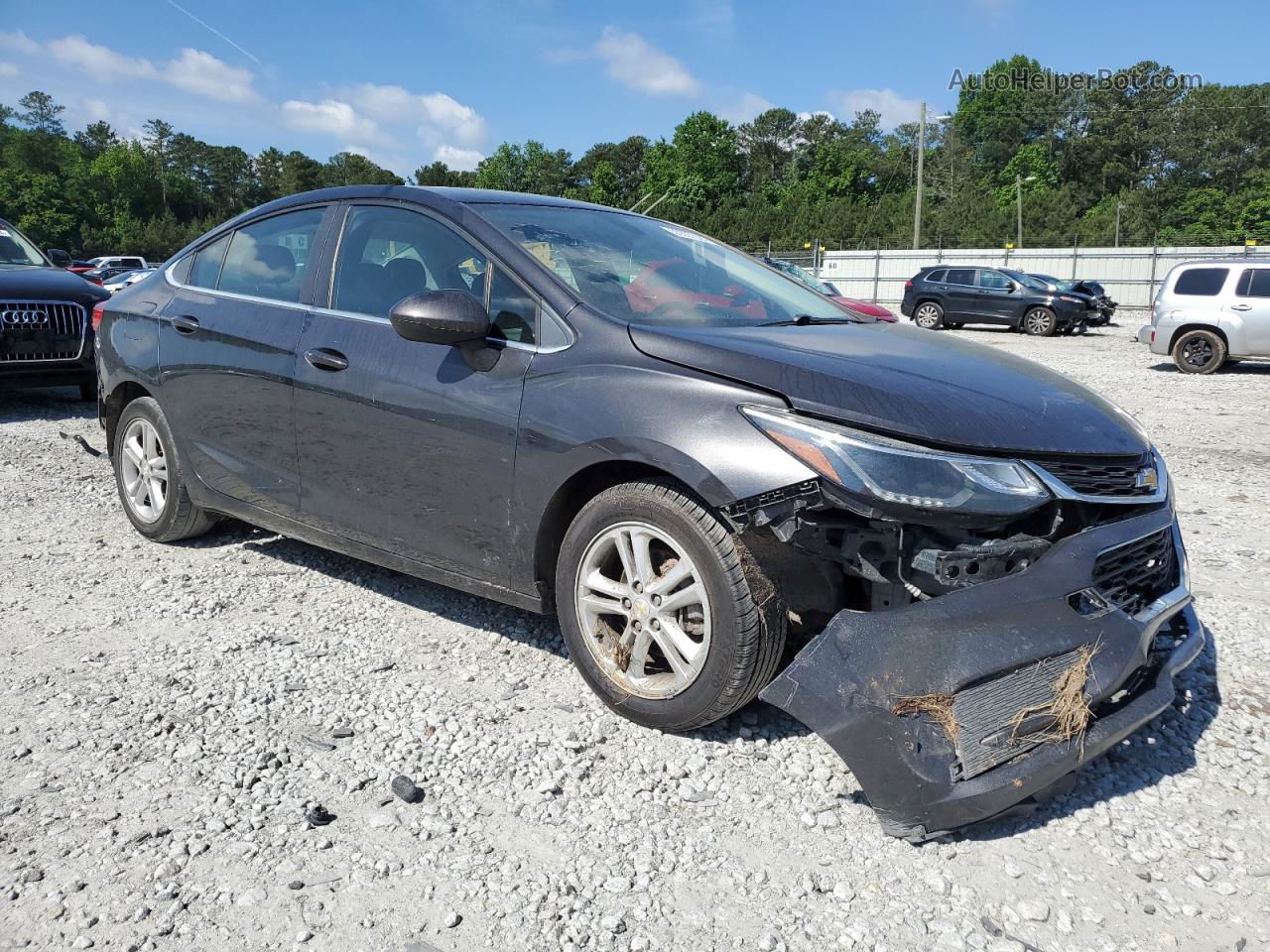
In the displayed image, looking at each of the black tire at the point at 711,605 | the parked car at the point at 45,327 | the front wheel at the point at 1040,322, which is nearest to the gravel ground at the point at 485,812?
the black tire at the point at 711,605

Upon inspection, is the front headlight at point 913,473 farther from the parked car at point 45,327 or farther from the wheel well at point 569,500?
the parked car at point 45,327

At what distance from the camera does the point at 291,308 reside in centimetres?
405

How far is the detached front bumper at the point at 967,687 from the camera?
2404 millimetres

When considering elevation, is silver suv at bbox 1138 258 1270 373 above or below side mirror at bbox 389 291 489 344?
above

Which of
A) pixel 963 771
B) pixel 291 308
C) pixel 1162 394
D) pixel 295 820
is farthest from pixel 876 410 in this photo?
pixel 1162 394

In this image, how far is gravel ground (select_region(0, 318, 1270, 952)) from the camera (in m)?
2.24

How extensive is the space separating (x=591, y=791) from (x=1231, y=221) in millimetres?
73136

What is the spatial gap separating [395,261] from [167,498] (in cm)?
192

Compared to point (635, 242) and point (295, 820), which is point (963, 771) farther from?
point (635, 242)

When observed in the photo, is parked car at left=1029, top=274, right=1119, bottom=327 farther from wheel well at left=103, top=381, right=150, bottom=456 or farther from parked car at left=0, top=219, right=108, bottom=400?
wheel well at left=103, top=381, right=150, bottom=456

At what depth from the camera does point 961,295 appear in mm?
24953

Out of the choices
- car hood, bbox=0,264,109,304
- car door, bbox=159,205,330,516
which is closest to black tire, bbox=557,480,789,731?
car door, bbox=159,205,330,516

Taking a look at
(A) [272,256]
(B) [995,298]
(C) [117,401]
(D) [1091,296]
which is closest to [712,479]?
(A) [272,256]

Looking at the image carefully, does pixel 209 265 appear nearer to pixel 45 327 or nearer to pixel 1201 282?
pixel 45 327
